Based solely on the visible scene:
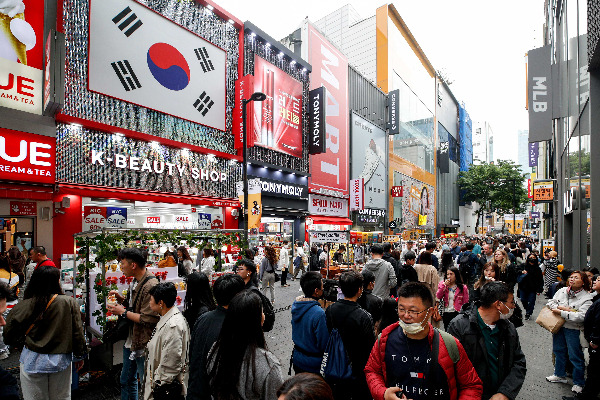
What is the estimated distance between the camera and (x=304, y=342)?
3.66 m

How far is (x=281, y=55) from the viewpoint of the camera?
22703mm

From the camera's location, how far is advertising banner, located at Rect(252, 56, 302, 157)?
20.4m

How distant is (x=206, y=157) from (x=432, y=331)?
16180 millimetres

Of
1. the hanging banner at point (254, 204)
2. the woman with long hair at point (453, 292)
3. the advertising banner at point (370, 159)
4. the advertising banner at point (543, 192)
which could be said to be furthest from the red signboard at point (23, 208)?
the advertising banner at point (370, 159)

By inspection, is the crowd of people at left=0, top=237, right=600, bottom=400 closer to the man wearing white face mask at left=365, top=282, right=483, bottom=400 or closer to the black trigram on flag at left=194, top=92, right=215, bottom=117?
the man wearing white face mask at left=365, top=282, right=483, bottom=400

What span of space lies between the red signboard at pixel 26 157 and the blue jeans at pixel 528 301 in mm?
15055

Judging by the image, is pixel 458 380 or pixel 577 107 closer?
pixel 458 380

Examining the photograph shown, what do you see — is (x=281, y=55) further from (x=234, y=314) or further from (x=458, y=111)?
(x=458, y=111)

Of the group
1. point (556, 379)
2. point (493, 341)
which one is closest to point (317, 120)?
point (556, 379)

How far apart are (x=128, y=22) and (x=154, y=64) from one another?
1766mm

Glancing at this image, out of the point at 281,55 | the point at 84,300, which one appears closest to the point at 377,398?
the point at 84,300

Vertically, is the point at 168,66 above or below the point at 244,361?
above

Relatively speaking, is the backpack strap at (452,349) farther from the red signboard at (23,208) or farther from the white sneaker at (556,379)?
the red signboard at (23,208)

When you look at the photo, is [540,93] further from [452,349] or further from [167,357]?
[167,357]
